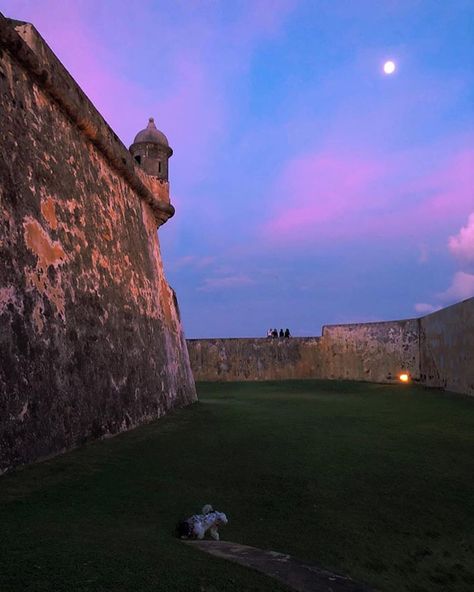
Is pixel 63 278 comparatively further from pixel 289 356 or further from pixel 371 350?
pixel 289 356

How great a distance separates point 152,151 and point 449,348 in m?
7.84

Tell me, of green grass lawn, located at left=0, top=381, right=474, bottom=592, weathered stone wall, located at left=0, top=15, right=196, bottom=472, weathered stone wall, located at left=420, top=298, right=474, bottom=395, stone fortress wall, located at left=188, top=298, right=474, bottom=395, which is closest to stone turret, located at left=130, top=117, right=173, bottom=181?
weathered stone wall, located at left=0, top=15, right=196, bottom=472

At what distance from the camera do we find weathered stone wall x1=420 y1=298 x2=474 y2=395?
9.59m

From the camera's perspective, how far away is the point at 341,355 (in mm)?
15977

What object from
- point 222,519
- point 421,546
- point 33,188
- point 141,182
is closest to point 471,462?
point 421,546

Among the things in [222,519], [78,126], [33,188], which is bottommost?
[222,519]

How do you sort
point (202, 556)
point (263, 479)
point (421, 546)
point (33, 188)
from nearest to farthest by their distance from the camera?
point (202, 556), point (421, 546), point (263, 479), point (33, 188)

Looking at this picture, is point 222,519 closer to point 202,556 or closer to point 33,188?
point 202,556

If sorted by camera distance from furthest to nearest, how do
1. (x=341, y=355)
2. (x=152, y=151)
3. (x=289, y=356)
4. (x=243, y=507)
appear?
(x=289, y=356)
(x=341, y=355)
(x=152, y=151)
(x=243, y=507)

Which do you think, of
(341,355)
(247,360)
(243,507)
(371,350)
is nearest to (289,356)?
(247,360)

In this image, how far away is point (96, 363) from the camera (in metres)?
4.84

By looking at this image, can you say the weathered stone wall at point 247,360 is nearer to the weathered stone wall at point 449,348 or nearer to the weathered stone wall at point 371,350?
the weathered stone wall at point 371,350

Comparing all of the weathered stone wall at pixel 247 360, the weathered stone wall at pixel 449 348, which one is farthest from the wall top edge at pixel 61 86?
the weathered stone wall at pixel 247 360

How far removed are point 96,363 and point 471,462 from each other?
357 cm
